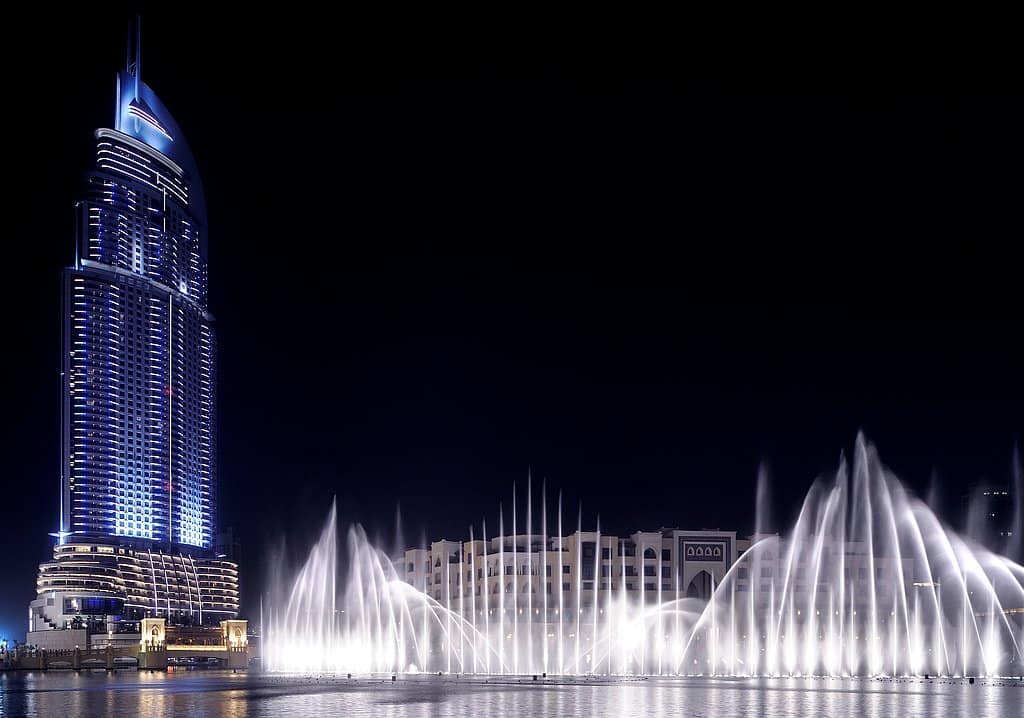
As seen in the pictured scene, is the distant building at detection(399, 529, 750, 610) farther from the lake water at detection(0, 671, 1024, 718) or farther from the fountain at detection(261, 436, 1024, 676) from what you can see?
the lake water at detection(0, 671, 1024, 718)

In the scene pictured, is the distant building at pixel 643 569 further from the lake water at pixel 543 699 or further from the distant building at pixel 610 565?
the lake water at pixel 543 699

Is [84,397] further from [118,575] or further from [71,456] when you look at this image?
[118,575]

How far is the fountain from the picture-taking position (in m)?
110

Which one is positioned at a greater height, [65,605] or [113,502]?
[113,502]

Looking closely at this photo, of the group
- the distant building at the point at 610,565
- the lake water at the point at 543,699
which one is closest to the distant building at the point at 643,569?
the distant building at the point at 610,565

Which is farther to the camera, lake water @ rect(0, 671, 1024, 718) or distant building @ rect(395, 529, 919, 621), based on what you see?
distant building @ rect(395, 529, 919, 621)

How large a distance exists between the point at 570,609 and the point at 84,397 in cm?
9867

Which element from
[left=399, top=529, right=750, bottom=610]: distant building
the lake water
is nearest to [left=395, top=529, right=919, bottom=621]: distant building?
[left=399, top=529, right=750, bottom=610]: distant building

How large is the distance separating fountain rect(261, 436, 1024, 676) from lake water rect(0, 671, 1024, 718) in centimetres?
3077

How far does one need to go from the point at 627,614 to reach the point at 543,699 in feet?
238

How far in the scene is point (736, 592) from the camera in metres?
134

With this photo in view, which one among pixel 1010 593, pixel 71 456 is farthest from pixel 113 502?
pixel 1010 593

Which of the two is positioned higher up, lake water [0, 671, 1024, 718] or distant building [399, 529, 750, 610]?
distant building [399, 529, 750, 610]

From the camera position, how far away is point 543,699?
189 feet
